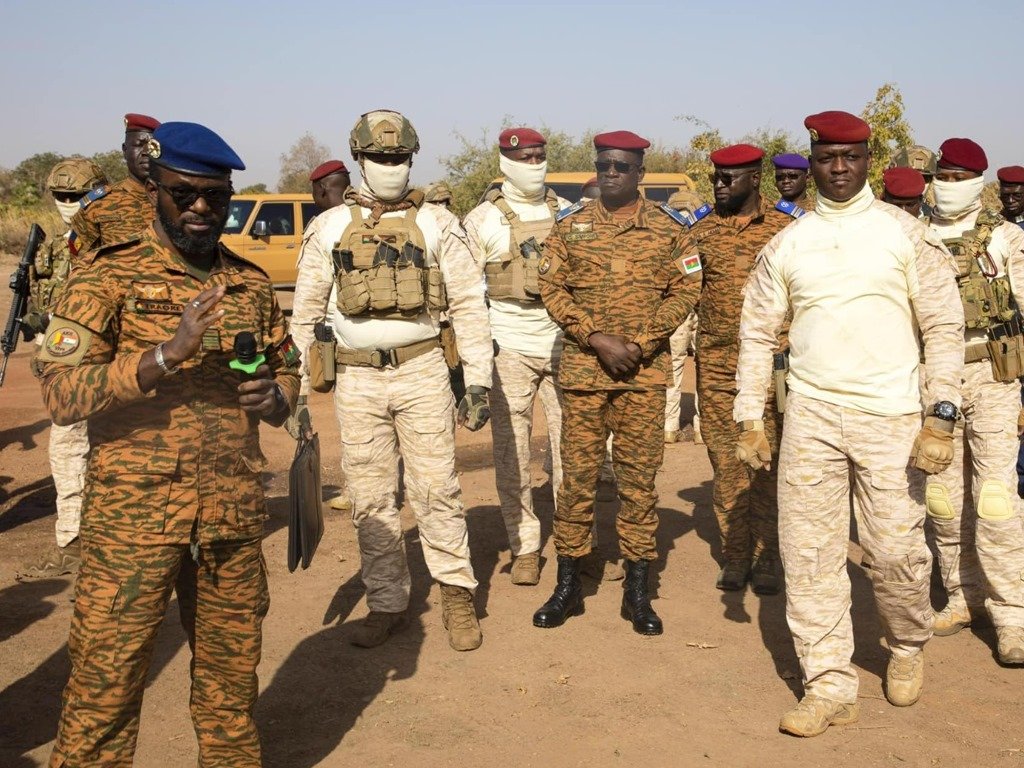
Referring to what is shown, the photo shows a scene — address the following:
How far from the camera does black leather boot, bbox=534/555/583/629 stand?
19.6 ft

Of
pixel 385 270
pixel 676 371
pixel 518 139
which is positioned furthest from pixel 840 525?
pixel 676 371

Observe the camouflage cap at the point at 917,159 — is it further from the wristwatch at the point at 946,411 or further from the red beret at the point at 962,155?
the wristwatch at the point at 946,411

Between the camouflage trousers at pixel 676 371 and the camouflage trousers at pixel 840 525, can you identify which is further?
the camouflage trousers at pixel 676 371

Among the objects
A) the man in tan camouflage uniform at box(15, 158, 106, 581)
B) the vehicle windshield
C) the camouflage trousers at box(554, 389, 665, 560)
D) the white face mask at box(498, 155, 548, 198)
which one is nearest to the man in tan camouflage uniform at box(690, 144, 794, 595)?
the camouflage trousers at box(554, 389, 665, 560)

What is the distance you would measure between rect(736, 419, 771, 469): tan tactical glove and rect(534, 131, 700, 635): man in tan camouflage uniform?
1.07 metres

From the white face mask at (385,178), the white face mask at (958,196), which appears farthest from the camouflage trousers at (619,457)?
the white face mask at (958,196)

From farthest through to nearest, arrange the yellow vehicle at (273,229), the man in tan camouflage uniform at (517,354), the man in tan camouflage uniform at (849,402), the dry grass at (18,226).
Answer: the dry grass at (18,226)
the yellow vehicle at (273,229)
the man in tan camouflage uniform at (517,354)
the man in tan camouflage uniform at (849,402)

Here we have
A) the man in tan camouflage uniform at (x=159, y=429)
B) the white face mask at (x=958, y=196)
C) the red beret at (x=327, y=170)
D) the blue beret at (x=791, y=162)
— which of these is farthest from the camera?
the red beret at (x=327, y=170)

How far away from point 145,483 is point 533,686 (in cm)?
238

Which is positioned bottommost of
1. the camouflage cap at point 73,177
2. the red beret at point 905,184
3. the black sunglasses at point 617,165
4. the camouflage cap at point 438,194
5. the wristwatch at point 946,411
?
the wristwatch at point 946,411

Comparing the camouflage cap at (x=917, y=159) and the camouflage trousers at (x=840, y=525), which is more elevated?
the camouflage cap at (x=917, y=159)

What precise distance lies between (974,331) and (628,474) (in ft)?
6.14

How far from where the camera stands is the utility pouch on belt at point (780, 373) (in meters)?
5.06

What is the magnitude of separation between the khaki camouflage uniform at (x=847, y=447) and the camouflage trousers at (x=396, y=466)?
1.56 m
